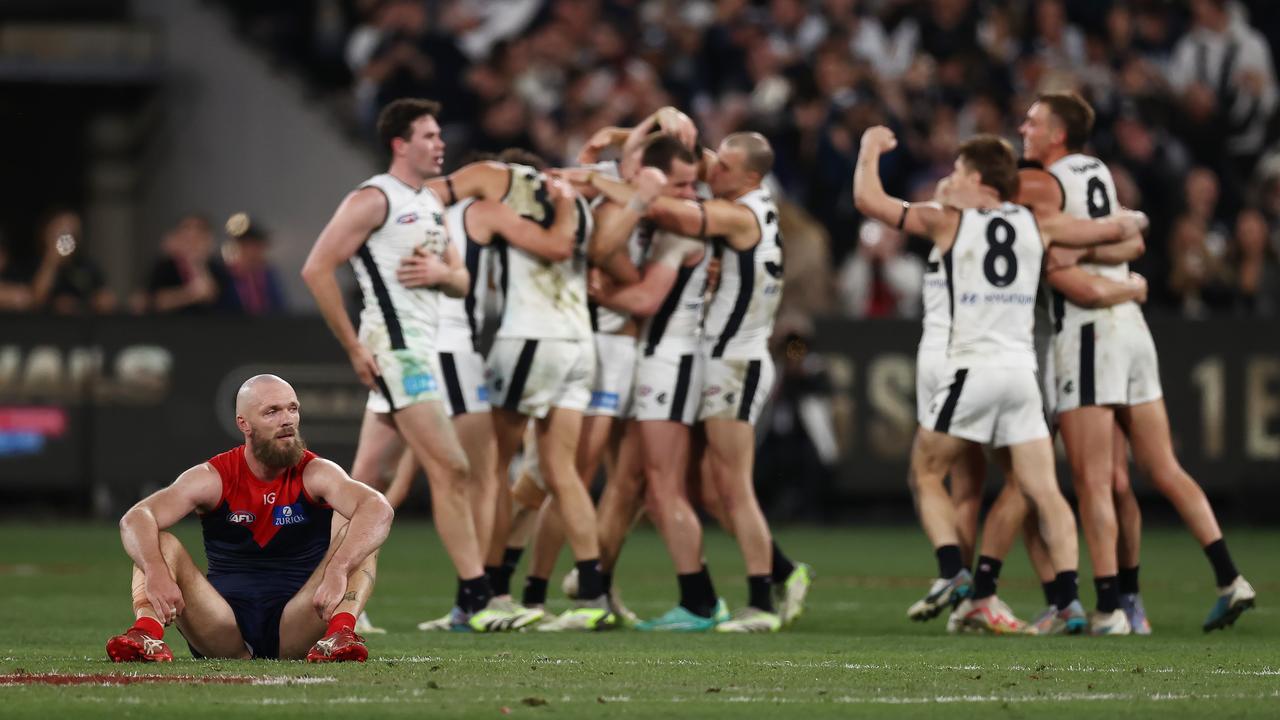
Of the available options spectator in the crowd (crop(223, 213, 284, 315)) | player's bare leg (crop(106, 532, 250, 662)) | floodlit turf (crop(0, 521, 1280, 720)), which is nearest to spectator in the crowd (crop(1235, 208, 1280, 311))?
floodlit turf (crop(0, 521, 1280, 720))

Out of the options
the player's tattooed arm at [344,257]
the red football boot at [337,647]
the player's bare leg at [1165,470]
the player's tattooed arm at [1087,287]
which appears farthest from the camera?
the player's bare leg at [1165,470]

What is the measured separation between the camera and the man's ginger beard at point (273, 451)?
8594mm

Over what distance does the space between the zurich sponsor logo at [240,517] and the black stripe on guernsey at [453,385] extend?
2522 mm

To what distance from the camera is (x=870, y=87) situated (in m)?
20.8

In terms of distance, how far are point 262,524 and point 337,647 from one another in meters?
0.60

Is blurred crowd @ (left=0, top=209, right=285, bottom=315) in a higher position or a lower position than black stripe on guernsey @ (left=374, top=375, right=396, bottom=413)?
higher

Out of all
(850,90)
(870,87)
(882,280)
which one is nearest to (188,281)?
(882,280)

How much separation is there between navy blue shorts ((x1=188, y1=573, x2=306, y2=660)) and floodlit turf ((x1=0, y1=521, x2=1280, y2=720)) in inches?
7.6

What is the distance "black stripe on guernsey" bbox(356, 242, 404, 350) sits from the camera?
1077 cm

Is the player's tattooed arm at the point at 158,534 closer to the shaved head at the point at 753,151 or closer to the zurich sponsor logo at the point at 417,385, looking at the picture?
the zurich sponsor logo at the point at 417,385

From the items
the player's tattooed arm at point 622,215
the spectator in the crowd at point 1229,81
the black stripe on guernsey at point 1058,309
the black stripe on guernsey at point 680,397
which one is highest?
the spectator in the crowd at point 1229,81

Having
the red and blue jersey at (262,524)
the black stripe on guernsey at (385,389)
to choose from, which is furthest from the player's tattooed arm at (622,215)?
the red and blue jersey at (262,524)

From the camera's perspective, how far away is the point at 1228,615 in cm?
1116

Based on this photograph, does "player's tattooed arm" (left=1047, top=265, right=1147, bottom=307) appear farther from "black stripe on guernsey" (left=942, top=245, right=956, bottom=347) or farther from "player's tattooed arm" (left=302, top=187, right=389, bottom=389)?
"player's tattooed arm" (left=302, top=187, right=389, bottom=389)
